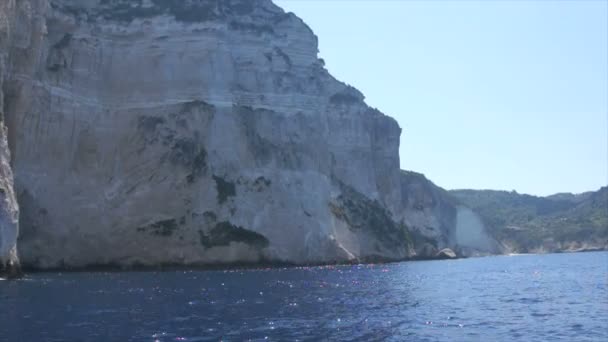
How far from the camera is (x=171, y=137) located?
79812mm

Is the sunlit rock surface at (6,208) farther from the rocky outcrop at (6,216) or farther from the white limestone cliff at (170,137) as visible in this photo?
the white limestone cliff at (170,137)

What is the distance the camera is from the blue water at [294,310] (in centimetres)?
2909

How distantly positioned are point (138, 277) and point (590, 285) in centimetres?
3675

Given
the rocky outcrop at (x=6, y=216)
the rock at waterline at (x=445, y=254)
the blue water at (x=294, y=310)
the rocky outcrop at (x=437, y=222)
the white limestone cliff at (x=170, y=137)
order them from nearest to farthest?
1. the blue water at (x=294, y=310)
2. the rocky outcrop at (x=6, y=216)
3. the white limestone cliff at (x=170, y=137)
4. the rock at waterline at (x=445, y=254)
5. the rocky outcrop at (x=437, y=222)

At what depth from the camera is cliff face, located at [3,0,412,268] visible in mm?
70688

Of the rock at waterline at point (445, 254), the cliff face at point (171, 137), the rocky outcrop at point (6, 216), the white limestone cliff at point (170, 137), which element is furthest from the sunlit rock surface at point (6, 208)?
the rock at waterline at point (445, 254)

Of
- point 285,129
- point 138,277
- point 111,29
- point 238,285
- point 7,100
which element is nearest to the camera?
point 238,285

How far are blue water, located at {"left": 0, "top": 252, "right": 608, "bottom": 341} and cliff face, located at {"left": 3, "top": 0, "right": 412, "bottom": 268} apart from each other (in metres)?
14.6

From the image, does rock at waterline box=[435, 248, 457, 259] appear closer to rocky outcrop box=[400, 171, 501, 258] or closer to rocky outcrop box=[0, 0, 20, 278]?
rocky outcrop box=[400, 171, 501, 258]

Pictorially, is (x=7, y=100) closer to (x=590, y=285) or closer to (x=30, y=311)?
(x=30, y=311)

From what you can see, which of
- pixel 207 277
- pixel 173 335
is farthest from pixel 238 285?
pixel 173 335

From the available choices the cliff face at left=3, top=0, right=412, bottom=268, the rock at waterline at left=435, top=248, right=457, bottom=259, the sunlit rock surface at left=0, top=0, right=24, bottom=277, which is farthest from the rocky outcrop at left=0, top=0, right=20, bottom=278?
the rock at waterline at left=435, top=248, right=457, bottom=259

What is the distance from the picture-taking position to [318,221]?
285 ft

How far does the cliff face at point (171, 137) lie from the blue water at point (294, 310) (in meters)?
14.6
